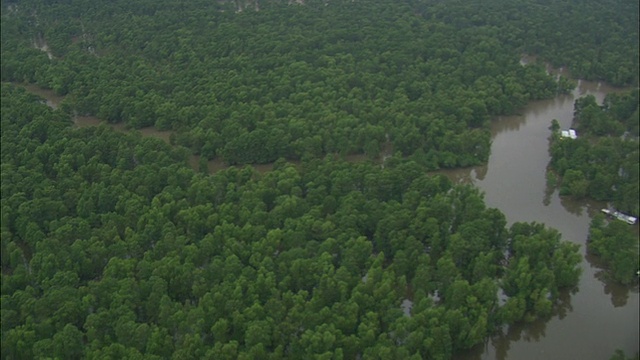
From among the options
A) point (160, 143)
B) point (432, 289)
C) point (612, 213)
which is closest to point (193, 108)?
point (160, 143)

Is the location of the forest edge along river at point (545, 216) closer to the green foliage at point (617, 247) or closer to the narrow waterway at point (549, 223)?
the narrow waterway at point (549, 223)

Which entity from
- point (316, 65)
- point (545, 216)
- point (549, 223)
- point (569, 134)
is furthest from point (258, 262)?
point (316, 65)

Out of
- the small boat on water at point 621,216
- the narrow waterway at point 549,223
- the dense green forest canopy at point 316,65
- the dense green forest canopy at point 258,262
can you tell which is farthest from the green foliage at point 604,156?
the dense green forest canopy at point 258,262

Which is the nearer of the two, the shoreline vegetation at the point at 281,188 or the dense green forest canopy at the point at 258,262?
the dense green forest canopy at the point at 258,262

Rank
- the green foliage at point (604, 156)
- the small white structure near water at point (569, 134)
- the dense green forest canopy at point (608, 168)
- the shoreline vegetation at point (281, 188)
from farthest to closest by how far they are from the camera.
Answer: the small white structure near water at point (569, 134)
the green foliage at point (604, 156)
the dense green forest canopy at point (608, 168)
the shoreline vegetation at point (281, 188)

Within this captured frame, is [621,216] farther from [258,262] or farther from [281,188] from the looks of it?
[258,262]

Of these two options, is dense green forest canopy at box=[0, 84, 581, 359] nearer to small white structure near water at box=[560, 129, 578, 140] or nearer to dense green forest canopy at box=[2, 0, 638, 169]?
dense green forest canopy at box=[2, 0, 638, 169]

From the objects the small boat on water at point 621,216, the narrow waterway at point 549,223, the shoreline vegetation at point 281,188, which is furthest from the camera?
the small boat on water at point 621,216
